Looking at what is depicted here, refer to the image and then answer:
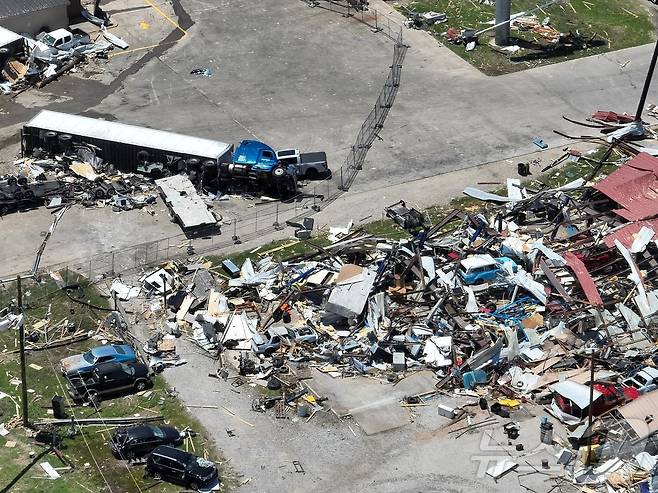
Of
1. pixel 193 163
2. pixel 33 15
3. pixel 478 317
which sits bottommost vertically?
pixel 478 317

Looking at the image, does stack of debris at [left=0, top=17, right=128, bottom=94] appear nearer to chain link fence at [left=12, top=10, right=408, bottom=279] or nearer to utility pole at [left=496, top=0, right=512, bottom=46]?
chain link fence at [left=12, top=10, right=408, bottom=279]

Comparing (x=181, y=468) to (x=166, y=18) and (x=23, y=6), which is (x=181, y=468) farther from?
(x=166, y=18)

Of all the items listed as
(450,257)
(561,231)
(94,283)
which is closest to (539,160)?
(561,231)

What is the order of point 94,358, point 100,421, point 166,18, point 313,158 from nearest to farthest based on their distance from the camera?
1. point 100,421
2. point 94,358
3. point 313,158
4. point 166,18

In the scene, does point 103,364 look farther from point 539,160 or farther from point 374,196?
point 539,160

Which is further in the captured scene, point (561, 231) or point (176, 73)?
point (176, 73)

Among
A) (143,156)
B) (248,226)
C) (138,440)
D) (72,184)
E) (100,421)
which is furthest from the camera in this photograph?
(143,156)

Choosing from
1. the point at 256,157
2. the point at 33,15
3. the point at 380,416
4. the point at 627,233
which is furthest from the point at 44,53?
the point at 627,233
